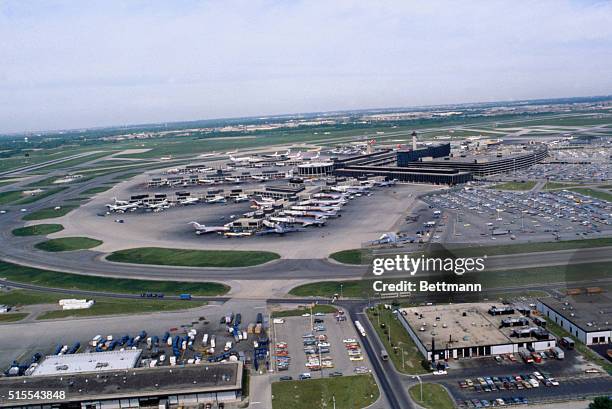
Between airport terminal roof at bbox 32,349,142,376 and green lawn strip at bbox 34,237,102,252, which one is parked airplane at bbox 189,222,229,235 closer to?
green lawn strip at bbox 34,237,102,252

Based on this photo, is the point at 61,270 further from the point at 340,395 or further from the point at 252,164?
the point at 252,164

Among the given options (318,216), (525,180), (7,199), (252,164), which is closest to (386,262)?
(318,216)

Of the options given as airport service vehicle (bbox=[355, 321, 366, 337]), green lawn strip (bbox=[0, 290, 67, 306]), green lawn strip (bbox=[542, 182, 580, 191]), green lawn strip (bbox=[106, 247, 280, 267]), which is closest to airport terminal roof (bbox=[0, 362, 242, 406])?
airport service vehicle (bbox=[355, 321, 366, 337])

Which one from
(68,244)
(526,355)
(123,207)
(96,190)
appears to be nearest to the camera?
(526,355)

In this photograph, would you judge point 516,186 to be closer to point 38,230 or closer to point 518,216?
point 518,216

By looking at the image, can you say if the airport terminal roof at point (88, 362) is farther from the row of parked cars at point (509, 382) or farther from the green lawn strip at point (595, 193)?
the green lawn strip at point (595, 193)

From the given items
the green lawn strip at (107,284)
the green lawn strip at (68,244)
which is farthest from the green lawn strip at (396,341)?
the green lawn strip at (68,244)

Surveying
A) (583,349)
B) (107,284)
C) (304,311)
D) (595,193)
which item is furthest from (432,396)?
(595,193)
